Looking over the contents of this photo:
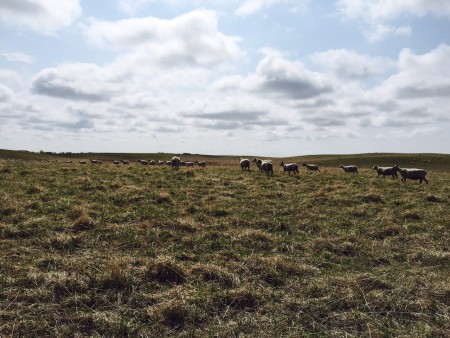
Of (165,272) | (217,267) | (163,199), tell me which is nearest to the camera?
(165,272)

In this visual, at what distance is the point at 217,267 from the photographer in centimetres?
880

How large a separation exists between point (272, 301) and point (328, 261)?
131 inches

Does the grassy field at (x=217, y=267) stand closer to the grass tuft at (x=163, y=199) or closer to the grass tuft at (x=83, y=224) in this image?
the grass tuft at (x=83, y=224)

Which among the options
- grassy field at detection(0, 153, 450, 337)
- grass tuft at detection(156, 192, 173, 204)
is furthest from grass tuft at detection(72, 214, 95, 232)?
grass tuft at detection(156, 192, 173, 204)

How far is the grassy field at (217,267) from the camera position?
645cm

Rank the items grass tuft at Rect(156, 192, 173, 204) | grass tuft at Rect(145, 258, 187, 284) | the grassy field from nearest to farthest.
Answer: the grassy field
grass tuft at Rect(145, 258, 187, 284)
grass tuft at Rect(156, 192, 173, 204)

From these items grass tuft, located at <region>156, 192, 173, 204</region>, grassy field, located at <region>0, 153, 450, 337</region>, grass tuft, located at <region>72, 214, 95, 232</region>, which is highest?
grass tuft, located at <region>156, 192, 173, 204</region>

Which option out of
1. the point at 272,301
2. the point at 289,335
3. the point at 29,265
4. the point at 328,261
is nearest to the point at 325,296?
the point at 272,301

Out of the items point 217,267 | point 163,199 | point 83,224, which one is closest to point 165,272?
point 217,267

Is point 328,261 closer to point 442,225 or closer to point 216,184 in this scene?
point 442,225

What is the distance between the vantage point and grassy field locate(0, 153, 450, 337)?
645cm

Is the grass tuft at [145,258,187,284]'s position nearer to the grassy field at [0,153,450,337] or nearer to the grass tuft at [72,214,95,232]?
the grassy field at [0,153,450,337]

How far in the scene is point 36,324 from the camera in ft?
20.1

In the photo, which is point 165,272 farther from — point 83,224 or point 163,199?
point 163,199
